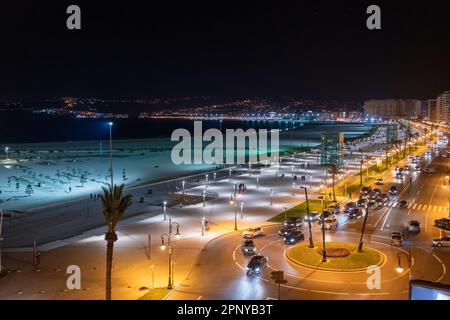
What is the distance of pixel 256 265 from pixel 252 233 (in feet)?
25.9

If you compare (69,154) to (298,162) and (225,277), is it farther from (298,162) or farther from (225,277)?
(225,277)

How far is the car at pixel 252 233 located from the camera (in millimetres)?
33188

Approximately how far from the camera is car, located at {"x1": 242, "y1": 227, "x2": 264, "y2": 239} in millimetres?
33188

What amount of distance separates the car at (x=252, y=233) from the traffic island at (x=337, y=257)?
11.7 feet

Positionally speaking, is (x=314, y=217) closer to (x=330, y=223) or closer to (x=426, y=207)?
(x=330, y=223)

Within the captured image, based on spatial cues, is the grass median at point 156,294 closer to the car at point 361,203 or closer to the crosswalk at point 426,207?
the car at point 361,203

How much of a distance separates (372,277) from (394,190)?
30.0 metres

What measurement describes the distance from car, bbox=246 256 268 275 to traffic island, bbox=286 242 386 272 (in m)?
2.34

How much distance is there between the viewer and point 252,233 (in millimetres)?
33562

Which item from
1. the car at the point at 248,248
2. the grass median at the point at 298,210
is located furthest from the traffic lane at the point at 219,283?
the grass median at the point at 298,210

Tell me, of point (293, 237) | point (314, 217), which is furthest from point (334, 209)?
point (293, 237)

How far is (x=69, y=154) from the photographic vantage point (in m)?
109

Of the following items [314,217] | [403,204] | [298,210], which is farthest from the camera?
[403,204]
